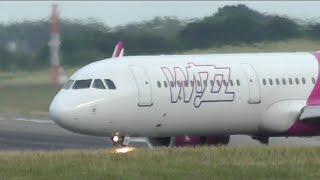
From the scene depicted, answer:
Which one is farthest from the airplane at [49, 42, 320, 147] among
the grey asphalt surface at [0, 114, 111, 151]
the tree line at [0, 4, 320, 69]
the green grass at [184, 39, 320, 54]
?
the grey asphalt surface at [0, 114, 111, 151]

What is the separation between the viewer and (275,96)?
34125mm

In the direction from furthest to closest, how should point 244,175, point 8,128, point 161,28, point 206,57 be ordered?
point 8,128, point 161,28, point 206,57, point 244,175

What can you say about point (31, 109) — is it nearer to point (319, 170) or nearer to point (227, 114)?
point (227, 114)

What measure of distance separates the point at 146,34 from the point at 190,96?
977cm

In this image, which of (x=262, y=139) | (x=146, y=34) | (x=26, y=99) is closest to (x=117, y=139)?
(x=262, y=139)

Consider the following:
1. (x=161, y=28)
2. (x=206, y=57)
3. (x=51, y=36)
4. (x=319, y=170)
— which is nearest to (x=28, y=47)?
(x=51, y=36)

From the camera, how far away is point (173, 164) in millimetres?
25312

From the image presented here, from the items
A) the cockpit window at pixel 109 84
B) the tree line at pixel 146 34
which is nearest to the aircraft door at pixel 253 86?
the cockpit window at pixel 109 84

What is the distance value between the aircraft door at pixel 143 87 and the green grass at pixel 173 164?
10.1ft

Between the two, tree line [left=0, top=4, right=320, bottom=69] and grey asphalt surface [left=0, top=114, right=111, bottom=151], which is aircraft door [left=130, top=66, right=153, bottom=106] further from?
tree line [left=0, top=4, right=320, bottom=69]

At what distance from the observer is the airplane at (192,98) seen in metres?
31.8

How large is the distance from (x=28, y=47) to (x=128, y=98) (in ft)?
43.7

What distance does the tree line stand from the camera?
4050 cm

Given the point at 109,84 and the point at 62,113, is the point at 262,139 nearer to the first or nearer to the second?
the point at 109,84
